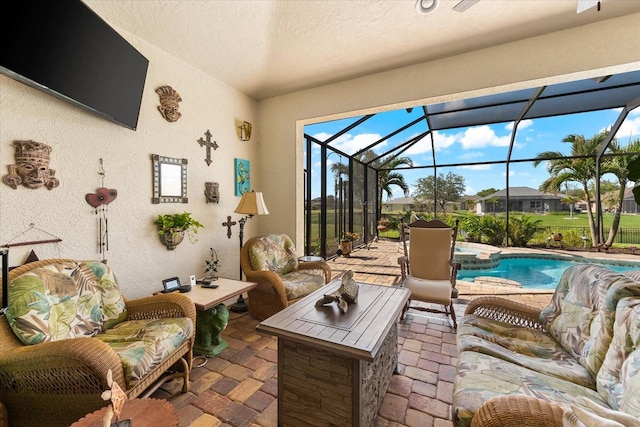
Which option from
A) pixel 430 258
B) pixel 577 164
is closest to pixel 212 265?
pixel 430 258

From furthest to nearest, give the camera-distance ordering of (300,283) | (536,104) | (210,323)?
1. (536,104)
2. (300,283)
3. (210,323)

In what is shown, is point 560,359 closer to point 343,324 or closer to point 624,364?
point 624,364

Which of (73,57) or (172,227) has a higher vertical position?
(73,57)

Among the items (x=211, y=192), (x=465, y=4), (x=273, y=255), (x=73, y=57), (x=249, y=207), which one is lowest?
(x=273, y=255)

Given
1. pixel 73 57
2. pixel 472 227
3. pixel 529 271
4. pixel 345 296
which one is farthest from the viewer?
pixel 472 227

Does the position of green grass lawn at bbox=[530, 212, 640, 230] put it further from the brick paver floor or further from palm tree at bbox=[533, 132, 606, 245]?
the brick paver floor

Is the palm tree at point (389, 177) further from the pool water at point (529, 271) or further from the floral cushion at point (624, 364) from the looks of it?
the floral cushion at point (624, 364)

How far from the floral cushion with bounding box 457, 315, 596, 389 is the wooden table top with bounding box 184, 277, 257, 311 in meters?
1.83

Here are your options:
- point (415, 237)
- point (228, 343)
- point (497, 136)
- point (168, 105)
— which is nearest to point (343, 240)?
point (415, 237)

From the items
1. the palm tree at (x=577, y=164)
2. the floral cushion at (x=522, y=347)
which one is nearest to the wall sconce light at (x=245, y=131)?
the floral cushion at (x=522, y=347)

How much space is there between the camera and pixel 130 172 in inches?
94.0

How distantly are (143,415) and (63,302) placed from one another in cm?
118

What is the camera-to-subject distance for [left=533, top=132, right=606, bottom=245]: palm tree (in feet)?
19.8

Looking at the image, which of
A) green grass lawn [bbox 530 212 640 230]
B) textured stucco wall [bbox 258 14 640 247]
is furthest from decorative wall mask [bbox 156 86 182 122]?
green grass lawn [bbox 530 212 640 230]
